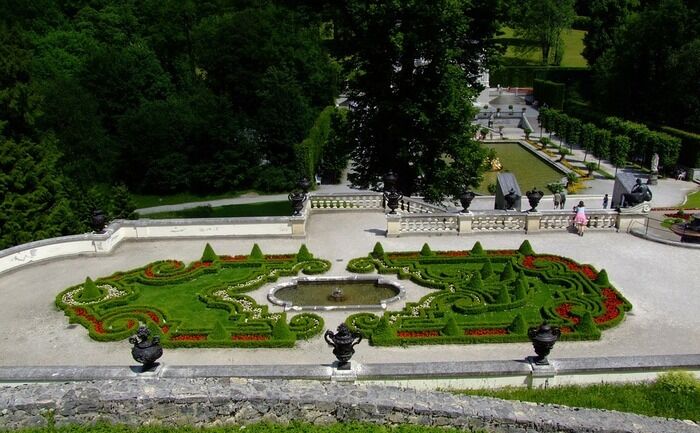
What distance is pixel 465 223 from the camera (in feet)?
91.9

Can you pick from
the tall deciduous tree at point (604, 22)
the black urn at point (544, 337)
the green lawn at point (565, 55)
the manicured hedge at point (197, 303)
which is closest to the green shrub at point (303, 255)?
the manicured hedge at point (197, 303)

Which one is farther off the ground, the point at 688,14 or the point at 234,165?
the point at 688,14

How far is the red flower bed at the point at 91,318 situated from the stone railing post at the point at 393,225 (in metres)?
13.0

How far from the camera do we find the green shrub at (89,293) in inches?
873

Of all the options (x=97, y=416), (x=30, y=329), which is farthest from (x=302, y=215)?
(x=97, y=416)

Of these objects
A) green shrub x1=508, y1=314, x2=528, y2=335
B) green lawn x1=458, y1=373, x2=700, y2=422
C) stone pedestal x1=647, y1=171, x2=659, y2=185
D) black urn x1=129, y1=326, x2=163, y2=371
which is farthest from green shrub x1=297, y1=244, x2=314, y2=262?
stone pedestal x1=647, y1=171, x2=659, y2=185

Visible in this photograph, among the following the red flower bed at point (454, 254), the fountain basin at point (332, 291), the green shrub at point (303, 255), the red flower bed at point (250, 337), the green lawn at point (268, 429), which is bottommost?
the fountain basin at point (332, 291)

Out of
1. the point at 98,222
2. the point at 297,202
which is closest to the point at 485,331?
the point at 297,202

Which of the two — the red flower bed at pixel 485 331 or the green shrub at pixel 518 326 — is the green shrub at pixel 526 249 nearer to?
the green shrub at pixel 518 326

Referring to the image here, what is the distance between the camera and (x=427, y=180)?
107 feet

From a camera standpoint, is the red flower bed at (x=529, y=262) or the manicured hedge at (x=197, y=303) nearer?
the manicured hedge at (x=197, y=303)

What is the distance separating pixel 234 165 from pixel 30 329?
3550 cm

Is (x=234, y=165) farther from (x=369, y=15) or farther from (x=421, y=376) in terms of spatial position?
(x=421, y=376)

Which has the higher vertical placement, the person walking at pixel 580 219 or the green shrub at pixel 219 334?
the person walking at pixel 580 219
